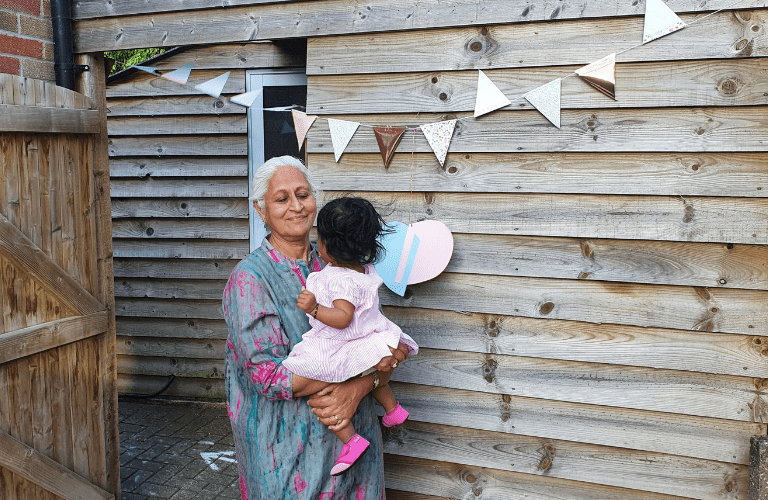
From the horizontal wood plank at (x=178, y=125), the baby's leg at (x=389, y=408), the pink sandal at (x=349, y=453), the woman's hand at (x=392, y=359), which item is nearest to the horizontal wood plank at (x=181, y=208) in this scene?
the horizontal wood plank at (x=178, y=125)

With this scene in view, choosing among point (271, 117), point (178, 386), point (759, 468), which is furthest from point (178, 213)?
point (759, 468)


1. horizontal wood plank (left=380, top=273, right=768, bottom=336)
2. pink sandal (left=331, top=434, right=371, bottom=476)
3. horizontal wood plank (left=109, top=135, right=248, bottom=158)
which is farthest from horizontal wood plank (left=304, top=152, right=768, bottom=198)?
horizontal wood plank (left=109, top=135, right=248, bottom=158)

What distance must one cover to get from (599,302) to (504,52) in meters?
1.11

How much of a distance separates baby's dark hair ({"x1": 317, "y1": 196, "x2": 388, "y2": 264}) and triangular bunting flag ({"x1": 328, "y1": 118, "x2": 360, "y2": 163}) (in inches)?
32.1

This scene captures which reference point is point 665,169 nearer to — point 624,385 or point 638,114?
point 638,114

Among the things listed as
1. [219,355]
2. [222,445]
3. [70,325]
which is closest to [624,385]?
[70,325]

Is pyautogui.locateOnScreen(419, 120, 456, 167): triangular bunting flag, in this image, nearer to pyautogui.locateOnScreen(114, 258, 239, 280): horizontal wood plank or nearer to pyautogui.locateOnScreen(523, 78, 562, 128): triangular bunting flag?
pyautogui.locateOnScreen(523, 78, 562, 128): triangular bunting flag

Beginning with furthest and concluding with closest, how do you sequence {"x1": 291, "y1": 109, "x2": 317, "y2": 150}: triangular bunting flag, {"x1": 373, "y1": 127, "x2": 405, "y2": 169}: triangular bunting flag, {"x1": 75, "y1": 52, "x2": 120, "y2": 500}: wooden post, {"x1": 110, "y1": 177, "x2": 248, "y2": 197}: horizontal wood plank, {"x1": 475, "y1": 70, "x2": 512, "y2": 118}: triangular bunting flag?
1. {"x1": 110, "y1": 177, "x2": 248, "y2": 197}: horizontal wood plank
2. {"x1": 75, "y1": 52, "x2": 120, "y2": 500}: wooden post
3. {"x1": 291, "y1": 109, "x2": 317, "y2": 150}: triangular bunting flag
4. {"x1": 373, "y1": 127, "x2": 405, "y2": 169}: triangular bunting flag
5. {"x1": 475, "y1": 70, "x2": 512, "y2": 118}: triangular bunting flag

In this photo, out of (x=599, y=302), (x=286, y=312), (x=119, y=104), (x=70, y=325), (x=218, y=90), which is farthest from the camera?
(x=119, y=104)

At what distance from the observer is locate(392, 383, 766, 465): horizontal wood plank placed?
2566 millimetres

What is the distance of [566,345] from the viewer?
8.95ft

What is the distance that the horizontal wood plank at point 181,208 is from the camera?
16.5ft

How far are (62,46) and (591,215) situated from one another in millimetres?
2686

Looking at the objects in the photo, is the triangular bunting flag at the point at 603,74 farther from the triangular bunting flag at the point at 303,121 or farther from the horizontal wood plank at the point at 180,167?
the horizontal wood plank at the point at 180,167
